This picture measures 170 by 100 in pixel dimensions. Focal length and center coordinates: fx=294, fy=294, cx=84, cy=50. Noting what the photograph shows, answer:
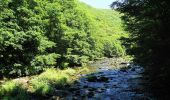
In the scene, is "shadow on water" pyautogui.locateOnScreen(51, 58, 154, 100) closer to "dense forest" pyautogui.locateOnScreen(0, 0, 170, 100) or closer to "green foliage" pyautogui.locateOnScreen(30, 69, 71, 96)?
"dense forest" pyautogui.locateOnScreen(0, 0, 170, 100)

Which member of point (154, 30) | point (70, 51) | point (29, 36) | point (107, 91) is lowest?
point (107, 91)

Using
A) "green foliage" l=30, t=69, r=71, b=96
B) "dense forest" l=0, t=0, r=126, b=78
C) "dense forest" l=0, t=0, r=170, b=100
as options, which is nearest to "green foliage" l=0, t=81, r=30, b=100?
"dense forest" l=0, t=0, r=170, b=100

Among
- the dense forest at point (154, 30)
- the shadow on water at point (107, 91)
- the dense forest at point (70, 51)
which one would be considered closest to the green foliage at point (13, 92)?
the dense forest at point (70, 51)

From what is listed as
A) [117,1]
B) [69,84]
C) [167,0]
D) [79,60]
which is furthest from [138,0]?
[79,60]

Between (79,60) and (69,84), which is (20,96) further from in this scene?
(79,60)

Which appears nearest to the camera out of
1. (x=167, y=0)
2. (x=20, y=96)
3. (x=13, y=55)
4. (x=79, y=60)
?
(x=167, y=0)

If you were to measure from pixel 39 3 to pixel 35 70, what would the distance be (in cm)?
1083

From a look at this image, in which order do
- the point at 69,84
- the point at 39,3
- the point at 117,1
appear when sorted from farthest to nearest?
1. the point at 39,3
2. the point at 69,84
3. the point at 117,1

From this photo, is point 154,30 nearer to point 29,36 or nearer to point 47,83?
point 47,83

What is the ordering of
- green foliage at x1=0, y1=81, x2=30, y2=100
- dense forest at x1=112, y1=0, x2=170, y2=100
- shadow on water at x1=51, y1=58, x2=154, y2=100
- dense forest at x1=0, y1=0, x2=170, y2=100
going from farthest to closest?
shadow on water at x1=51, y1=58, x2=154, y2=100 → green foliage at x1=0, y1=81, x2=30, y2=100 → dense forest at x1=0, y1=0, x2=170, y2=100 → dense forest at x1=112, y1=0, x2=170, y2=100

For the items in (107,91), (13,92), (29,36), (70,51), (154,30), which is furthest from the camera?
(70,51)

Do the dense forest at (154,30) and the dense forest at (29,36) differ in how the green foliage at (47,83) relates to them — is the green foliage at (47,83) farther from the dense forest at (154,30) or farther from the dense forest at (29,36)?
the dense forest at (154,30)

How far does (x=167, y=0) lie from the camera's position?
1734cm

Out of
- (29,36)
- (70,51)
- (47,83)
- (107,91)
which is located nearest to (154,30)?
(107,91)
